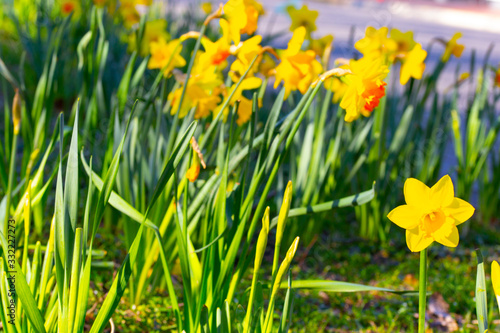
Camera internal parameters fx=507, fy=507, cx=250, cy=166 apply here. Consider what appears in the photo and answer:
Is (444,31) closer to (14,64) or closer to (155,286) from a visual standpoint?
(14,64)

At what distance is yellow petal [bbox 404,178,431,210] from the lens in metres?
0.91

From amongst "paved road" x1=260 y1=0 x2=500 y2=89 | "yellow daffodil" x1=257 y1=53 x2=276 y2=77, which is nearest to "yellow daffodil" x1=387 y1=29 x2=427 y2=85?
"yellow daffodil" x1=257 y1=53 x2=276 y2=77

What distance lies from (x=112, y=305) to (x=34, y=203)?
47 cm

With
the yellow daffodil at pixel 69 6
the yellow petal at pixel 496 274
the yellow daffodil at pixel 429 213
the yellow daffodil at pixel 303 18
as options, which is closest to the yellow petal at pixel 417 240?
the yellow daffodil at pixel 429 213

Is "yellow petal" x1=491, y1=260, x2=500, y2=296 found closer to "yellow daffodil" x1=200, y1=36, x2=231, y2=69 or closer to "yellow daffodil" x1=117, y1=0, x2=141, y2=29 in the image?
"yellow daffodil" x1=200, y1=36, x2=231, y2=69

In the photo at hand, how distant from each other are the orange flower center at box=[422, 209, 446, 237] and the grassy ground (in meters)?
0.51

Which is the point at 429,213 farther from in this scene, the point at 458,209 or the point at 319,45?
the point at 319,45

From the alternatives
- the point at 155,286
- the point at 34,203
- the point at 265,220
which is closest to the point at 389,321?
the point at 155,286

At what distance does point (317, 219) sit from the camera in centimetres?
193

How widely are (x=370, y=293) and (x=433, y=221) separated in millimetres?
865

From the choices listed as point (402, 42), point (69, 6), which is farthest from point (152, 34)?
point (402, 42)

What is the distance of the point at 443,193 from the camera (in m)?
0.92

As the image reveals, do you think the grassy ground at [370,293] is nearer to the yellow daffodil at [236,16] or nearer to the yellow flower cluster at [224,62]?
the yellow flower cluster at [224,62]

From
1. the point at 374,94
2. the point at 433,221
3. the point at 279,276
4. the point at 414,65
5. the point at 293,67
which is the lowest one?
the point at 279,276
